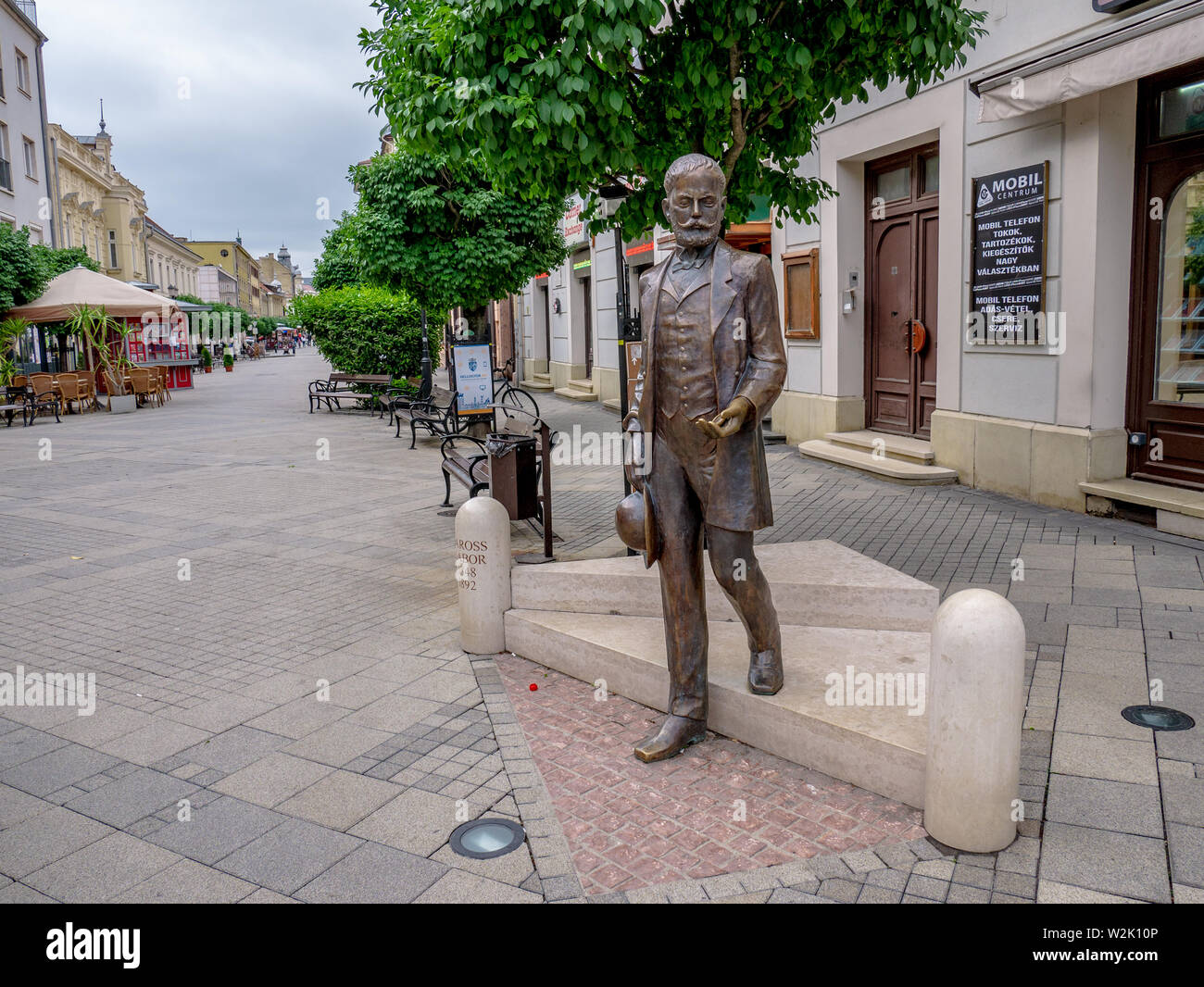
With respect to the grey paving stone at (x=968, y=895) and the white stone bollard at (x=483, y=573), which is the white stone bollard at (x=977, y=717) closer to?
the grey paving stone at (x=968, y=895)

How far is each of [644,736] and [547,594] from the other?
4.59ft

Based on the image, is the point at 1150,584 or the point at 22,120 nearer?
the point at 1150,584

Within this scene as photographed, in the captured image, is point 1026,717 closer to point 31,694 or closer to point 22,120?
point 31,694

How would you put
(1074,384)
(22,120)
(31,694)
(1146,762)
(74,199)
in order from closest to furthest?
1. (1146,762)
2. (31,694)
3. (1074,384)
4. (22,120)
5. (74,199)

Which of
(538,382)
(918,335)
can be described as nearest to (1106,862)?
(918,335)

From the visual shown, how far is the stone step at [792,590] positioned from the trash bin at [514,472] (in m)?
1.62

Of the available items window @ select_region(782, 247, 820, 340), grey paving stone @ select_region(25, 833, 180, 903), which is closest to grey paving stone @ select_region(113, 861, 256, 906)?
grey paving stone @ select_region(25, 833, 180, 903)

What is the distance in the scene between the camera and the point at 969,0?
8.94 meters

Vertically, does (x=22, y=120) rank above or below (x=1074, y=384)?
above

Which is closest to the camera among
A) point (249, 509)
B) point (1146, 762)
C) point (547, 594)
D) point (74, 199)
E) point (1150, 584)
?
point (1146, 762)

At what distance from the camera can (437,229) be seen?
1412 cm

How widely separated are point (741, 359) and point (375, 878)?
89.1 inches

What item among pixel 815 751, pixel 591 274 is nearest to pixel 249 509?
pixel 815 751

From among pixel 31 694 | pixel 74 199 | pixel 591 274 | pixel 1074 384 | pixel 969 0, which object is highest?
pixel 74 199
